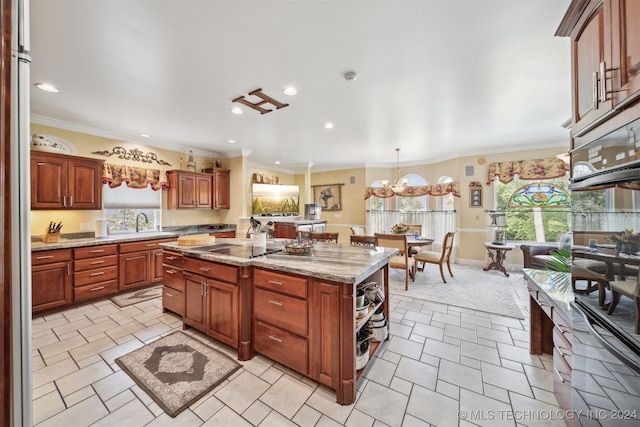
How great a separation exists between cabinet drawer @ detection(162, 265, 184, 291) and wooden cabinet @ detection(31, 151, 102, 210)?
2.03 meters

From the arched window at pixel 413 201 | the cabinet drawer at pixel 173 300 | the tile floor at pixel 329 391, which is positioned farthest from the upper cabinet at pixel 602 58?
the arched window at pixel 413 201

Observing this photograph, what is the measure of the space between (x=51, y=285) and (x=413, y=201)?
7151 millimetres

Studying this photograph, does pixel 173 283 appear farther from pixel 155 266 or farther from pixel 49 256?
pixel 49 256

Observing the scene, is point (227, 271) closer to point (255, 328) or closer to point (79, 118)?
point (255, 328)

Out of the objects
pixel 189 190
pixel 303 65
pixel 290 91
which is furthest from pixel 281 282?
pixel 189 190

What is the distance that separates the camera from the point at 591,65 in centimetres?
115

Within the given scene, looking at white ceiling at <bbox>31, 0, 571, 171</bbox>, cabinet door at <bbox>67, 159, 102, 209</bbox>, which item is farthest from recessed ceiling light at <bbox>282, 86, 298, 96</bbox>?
cabinet door at <bbox>67, 159, 102, 209</bbox>

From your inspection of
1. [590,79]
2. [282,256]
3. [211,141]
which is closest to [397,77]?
[590,79]

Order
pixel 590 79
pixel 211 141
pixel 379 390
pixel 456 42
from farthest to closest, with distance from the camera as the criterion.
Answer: pixel 211 141 < pixel 456 42 < pixel 379 390 < pixel 590 79

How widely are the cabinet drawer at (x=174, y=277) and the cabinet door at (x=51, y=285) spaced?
1536mm

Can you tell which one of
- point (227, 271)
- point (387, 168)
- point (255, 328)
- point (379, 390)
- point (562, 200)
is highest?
point (387, 168)

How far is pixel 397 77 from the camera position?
244cm

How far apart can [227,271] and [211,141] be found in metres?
3.48

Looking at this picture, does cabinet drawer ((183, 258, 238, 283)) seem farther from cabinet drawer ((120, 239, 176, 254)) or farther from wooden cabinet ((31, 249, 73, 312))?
wooden cabinet ((31, 249, 73, 312))
